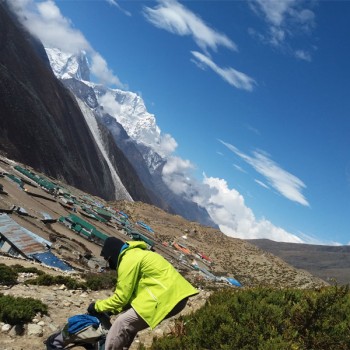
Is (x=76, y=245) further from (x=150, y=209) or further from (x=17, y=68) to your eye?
(x=17, y=68)

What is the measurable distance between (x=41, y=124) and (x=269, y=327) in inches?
4515

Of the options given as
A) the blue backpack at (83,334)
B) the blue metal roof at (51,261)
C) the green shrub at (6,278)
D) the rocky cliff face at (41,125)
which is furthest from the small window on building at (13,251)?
the rocky cliff face at (41,125)

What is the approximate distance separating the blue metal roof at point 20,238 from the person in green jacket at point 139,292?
2061cm

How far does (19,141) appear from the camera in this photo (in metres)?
101

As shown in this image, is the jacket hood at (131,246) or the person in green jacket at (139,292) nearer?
the person in green jacket at (139,292)

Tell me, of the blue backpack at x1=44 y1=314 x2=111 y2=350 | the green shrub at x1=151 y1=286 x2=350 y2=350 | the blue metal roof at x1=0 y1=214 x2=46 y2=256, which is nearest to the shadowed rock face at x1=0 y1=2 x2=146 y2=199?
the blue metal roof at x1=0 y1=214 x2=46 y2=256

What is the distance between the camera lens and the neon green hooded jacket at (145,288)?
5773 millimetres

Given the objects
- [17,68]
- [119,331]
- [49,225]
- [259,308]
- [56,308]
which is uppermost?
[17,68]

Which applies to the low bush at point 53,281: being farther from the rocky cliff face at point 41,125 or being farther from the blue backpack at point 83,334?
the rocky cliff face at point 41,125

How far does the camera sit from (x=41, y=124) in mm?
114250

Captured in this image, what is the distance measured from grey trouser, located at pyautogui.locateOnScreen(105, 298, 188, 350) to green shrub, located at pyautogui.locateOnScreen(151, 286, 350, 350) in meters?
2.29

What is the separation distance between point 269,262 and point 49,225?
6106cm

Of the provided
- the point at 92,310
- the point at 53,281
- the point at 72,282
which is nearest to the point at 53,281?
the point at 53,281

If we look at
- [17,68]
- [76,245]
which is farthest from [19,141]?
[76,245]
